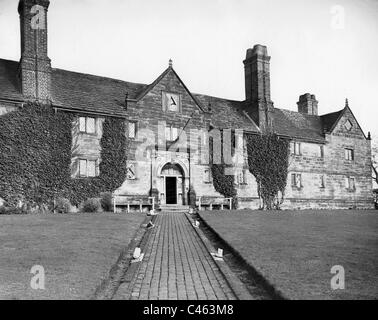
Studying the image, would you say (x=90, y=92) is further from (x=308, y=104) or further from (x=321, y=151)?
(x=308, y=104)

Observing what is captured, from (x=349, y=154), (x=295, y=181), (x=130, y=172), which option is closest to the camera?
(x=130, y=172)

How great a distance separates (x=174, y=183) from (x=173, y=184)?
120 millimetres

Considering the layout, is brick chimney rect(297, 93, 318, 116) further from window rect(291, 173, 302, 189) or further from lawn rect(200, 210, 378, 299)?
lawn rect(200, 210, 378, 299)

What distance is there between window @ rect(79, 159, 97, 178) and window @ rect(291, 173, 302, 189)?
19.8 metres

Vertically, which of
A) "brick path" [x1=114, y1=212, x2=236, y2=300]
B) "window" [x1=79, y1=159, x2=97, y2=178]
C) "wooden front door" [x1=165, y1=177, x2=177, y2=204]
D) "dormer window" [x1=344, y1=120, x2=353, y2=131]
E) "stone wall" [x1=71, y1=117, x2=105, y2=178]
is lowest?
"brick path" [x1=114, y1=212, x2=236, y2=300]

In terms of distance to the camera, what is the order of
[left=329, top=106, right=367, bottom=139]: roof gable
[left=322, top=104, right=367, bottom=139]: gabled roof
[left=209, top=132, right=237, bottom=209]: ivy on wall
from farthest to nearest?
[left=329, top=106, right=367, bottom=139]: roof gable → [left=322, top=104, right=367, bottom=139]: gabled roof → [left=209, top=132, right=237, bottom=209]: ivy on wall

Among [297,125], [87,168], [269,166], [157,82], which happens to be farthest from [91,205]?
[297,125]

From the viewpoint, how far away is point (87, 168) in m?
30.1

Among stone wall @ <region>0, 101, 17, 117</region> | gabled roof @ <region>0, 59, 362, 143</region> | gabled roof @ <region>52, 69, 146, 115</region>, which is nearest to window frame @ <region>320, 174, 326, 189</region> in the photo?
gabled roof @ <region>0, 59, 362, 143</region>

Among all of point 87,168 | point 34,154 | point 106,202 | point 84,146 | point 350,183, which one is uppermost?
point 84,146

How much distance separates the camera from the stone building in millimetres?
29562
